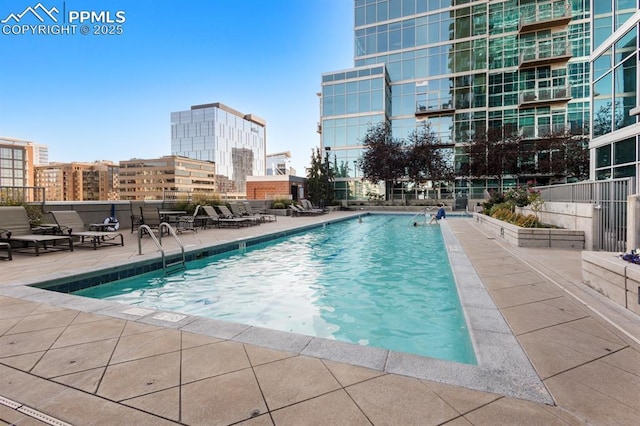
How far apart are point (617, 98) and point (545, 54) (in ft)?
58.7

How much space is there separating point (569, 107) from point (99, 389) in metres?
31.8

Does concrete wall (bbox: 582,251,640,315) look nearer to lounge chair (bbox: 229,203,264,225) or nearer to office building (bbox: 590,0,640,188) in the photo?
office building (bbox: 590,0,640,188)

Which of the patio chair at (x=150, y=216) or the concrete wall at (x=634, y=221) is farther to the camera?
the patio chair at (x=150, y=216)

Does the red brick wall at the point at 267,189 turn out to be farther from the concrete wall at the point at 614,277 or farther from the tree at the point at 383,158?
the concrete wall at the point at 614,277

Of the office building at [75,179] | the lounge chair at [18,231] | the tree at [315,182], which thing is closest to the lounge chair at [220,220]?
the lounge chair at [18,231]

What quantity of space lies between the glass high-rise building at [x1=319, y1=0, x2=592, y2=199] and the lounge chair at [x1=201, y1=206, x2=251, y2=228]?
63.2 feet

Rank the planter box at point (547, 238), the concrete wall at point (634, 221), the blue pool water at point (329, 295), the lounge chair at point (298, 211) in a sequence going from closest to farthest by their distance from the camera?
the blue pool water at point (329, 295)
the concrete wall at point (634, 221)
the planter box at point (547, 238)
the lounge chair at point (298, 211)

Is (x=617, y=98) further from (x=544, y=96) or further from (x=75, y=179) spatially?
(x=75, y=179)

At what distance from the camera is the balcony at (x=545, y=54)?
24.6 metres

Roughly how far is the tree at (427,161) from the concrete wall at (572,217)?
16.9 meters

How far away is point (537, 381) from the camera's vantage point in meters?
2.14

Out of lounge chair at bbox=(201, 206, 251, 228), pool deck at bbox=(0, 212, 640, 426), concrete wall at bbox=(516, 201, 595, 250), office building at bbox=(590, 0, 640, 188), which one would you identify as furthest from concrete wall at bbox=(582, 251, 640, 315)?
lounge chair at bbox=(201, 206, 251, 228)

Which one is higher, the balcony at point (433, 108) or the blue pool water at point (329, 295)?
the balcony at point (433, 108)

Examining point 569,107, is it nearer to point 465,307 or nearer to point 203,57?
point 465,307
